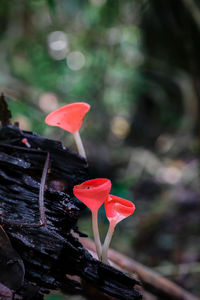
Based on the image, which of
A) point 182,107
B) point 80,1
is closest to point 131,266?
point 80,1

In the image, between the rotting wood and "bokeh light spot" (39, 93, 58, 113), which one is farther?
"bokeh light spot" (39, 93, 58, 113)

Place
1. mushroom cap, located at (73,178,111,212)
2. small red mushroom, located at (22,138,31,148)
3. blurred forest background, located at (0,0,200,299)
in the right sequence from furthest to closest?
1. blurred forest background, located at (0,0,200,299)
2. small red mushroom, located at (22,138,31,148)
3. mushroom cap, located at (73,178,111,212)

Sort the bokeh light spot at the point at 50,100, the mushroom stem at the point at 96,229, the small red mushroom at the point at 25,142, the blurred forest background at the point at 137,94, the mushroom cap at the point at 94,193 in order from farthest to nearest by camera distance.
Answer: the bokeh light spot at the point at 50,100 < the blurred forest background at the point at 137,94 < the small red mushroom at the point at 25,142 < the mushroom stem at the point at 96,229 < the mushroom cap at the point at 94,193

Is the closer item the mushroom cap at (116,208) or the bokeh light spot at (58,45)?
the mushroom cap at (116,208)

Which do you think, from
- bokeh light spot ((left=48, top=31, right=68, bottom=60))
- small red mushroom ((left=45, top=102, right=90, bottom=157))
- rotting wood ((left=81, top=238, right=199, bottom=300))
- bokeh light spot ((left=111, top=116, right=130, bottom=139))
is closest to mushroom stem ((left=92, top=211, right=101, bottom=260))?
small red mushroom ((left=45, top=102, right=90, bottom=157))

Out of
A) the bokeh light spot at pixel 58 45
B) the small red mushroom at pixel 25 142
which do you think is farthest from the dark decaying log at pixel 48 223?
the bokeh light spot at pixel 58 45

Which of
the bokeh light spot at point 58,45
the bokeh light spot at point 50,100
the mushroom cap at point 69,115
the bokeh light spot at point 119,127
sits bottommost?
the mushroom cap at point 69,115

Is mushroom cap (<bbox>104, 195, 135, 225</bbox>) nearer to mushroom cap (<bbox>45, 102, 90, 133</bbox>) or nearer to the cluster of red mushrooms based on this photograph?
the cluster of red mushrooms

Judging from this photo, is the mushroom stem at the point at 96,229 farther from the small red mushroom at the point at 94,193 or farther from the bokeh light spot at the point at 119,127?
the bokeh light spot at the point at 119,127
